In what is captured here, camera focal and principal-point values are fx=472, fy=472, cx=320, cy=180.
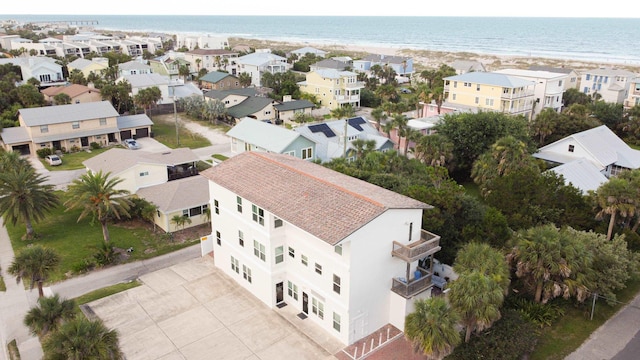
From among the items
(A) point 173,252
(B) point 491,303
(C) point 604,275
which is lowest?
(A) point 173,252

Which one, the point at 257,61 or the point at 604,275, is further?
the point at 257,61

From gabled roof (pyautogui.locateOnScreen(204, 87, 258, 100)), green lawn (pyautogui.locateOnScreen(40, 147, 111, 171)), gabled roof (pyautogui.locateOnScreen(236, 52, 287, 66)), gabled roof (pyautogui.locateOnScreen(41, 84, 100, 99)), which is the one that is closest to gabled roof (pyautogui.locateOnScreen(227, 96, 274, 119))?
gabled roof (pyautogui.locateOnScreen(204, 87, 258, 100))

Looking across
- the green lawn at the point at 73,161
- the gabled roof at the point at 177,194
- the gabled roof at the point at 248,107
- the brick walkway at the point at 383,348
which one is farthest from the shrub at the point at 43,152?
the brick walkway at the point at 383,348

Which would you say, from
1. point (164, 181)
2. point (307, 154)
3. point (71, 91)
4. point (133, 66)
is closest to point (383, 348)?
point (164, 181)

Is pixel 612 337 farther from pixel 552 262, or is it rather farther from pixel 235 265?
pixel 235 265

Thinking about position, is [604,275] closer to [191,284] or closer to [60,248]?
[191,284]

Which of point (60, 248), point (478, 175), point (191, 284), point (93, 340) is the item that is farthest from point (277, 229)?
point (478, 175)

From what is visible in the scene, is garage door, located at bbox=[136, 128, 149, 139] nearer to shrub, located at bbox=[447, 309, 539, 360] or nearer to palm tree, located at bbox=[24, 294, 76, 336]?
palm tree, located at bbox=[24, 294, 76, 336]
